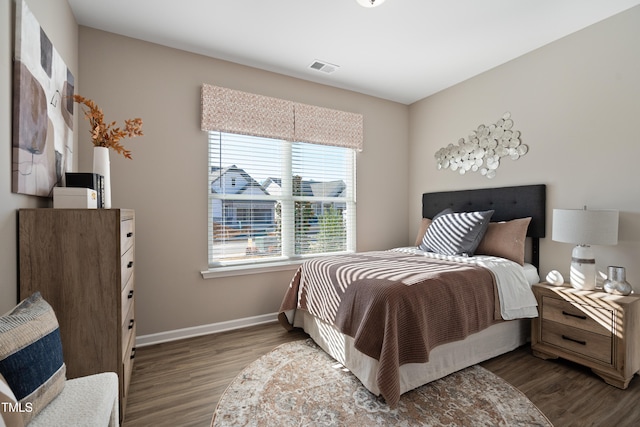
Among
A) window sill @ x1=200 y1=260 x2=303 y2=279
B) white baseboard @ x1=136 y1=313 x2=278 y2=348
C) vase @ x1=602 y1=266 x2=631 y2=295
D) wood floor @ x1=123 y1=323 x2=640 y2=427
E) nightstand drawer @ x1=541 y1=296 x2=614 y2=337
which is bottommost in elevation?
wood floor @ x1=123 y1=323 x2=640 y2=427

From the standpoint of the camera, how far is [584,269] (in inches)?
89.4

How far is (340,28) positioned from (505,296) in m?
2.52

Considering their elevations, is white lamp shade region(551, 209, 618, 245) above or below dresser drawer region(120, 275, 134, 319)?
above

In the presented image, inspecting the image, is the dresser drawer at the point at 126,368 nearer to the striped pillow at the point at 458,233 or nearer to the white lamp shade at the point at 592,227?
the striped pillow at the point at 458,233

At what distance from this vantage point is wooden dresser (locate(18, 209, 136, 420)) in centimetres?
143

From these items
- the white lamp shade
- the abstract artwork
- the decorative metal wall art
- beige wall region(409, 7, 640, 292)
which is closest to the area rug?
the white lamp shade

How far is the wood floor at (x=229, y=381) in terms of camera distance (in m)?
1.72

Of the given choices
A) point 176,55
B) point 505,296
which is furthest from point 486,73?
point 176,55

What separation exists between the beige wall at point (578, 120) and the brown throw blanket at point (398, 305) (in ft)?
3.67

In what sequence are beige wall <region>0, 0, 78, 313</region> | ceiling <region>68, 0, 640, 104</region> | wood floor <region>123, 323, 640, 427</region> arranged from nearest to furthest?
beige wall <region>0, 0, 78, 313</region>
wood floor <region>123, 323, 640, 427</region>
ceiling <region>68, 0, 640, 104</region>

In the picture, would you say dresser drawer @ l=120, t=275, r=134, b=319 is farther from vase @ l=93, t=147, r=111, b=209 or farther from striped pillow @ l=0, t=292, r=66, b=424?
vase @ l=93, t=147, r=111, b=209

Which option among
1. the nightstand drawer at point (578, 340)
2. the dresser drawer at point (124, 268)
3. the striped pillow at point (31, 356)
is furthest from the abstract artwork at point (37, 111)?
the nightstand drawer at point (578, 340)

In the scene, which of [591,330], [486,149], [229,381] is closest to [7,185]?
[229,381]

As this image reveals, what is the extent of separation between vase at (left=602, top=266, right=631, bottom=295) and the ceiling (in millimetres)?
1959
